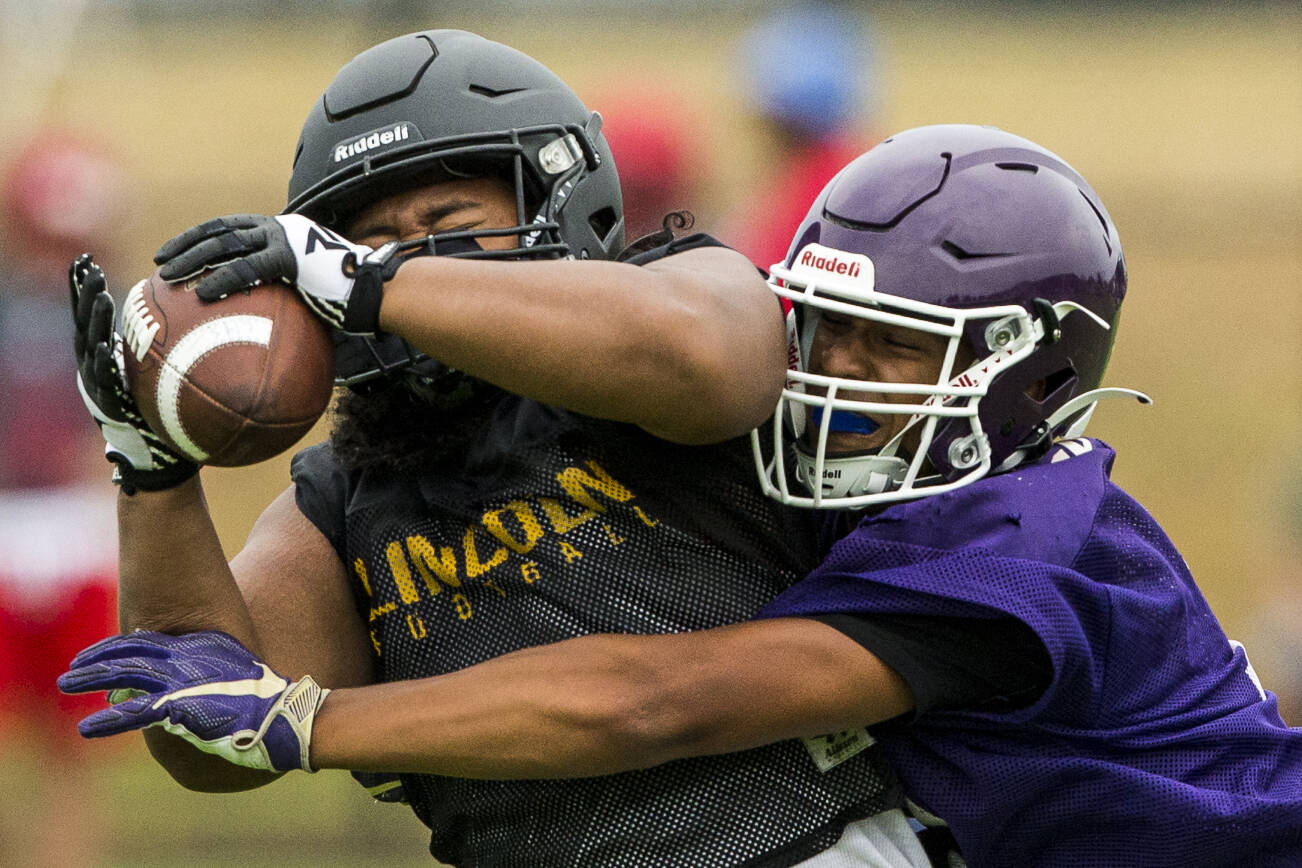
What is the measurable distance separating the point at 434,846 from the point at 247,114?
14379 mm

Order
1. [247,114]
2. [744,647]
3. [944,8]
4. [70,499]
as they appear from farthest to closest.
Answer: [944,8]
[247,114]
[70,499]
[744,647]

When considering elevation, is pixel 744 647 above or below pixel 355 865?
above

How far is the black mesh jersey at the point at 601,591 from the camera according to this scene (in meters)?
2.45

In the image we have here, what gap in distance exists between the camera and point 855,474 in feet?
8.48

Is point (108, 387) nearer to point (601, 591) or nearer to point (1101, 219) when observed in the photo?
point (601, 591)

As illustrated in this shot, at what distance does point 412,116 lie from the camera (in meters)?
2.69

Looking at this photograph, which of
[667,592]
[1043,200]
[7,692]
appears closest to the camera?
[667,592]

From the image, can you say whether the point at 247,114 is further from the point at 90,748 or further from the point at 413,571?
the point at 413,571

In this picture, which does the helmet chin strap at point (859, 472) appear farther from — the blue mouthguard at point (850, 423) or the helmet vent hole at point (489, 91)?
the helmet vent hole at point (489, 91)

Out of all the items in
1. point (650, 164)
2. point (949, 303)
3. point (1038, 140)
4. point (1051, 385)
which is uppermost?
point (949, 303)

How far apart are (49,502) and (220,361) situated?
465cm

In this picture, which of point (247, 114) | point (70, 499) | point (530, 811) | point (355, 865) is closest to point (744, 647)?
point (530, 811)

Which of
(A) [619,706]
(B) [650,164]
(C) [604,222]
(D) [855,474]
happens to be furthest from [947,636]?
(B) [650,164]

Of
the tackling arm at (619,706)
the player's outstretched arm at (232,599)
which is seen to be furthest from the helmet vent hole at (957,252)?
the player's outstretched arm at (232,599)
